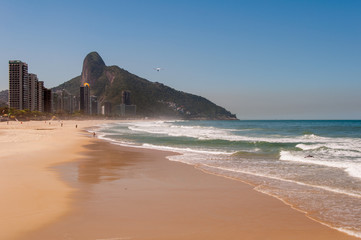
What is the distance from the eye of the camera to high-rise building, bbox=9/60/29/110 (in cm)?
16638

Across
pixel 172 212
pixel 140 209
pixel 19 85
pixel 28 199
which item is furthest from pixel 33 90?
pixel 172 212

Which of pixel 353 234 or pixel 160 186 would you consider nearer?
pixel 353 234

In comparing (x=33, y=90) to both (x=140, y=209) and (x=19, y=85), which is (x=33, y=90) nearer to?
(x=19, y=85)

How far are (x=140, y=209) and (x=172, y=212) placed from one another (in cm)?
72

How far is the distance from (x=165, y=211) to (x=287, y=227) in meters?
2.47

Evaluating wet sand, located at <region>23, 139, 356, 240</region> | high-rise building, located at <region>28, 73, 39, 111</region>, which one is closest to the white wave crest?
wet sand, located at <region>23, 139, 356, 240</region>

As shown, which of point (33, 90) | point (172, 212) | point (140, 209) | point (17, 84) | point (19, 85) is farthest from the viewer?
point (33, 90)

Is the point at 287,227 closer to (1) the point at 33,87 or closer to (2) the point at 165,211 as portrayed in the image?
(2) the point at 165,211

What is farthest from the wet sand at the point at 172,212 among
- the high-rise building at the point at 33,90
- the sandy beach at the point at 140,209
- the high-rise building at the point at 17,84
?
the high-rise building at the point at 33,90

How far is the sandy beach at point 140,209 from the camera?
17.3 feet

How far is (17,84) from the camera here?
547 feet

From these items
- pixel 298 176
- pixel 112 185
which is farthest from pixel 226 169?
pixel 112 185

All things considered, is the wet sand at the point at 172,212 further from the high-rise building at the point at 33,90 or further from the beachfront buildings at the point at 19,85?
the high-rise building at the point at 33,90

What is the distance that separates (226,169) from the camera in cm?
1280
